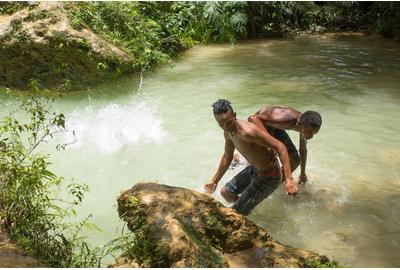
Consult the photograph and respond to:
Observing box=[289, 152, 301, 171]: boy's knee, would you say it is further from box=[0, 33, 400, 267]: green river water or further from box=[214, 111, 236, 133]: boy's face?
box=[214, 111, 236, 133]: boy's face

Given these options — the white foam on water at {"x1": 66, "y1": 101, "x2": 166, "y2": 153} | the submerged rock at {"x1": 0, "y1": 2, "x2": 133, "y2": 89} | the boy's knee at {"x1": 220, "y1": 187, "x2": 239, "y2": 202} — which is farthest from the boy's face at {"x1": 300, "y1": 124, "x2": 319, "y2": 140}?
the submerged rock at {"x1": 0, "y1": 2, "x2": 133, "y2": 89}

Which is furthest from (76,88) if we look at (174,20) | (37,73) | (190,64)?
(174,20)

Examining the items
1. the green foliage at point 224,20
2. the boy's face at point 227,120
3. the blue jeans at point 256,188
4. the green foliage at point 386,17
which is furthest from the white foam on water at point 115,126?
the green foliage at point 386,17

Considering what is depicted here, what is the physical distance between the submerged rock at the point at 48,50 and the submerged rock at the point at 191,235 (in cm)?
550

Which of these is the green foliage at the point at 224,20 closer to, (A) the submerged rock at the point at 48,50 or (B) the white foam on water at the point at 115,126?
(A) the submerged rock at the point at 48,50

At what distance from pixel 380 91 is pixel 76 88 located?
6.41 m

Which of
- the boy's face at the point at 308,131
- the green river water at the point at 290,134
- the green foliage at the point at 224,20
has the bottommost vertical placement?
the green river water at the point at 290,134

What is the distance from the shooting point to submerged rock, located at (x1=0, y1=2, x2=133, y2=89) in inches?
336

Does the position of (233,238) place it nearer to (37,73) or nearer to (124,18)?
(37,73)

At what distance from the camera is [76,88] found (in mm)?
8773

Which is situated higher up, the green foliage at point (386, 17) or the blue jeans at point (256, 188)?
the green foliage at point (386, 17)

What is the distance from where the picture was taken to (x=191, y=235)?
317cm

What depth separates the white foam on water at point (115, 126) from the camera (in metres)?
6.71

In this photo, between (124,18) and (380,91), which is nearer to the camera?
(380,91)
